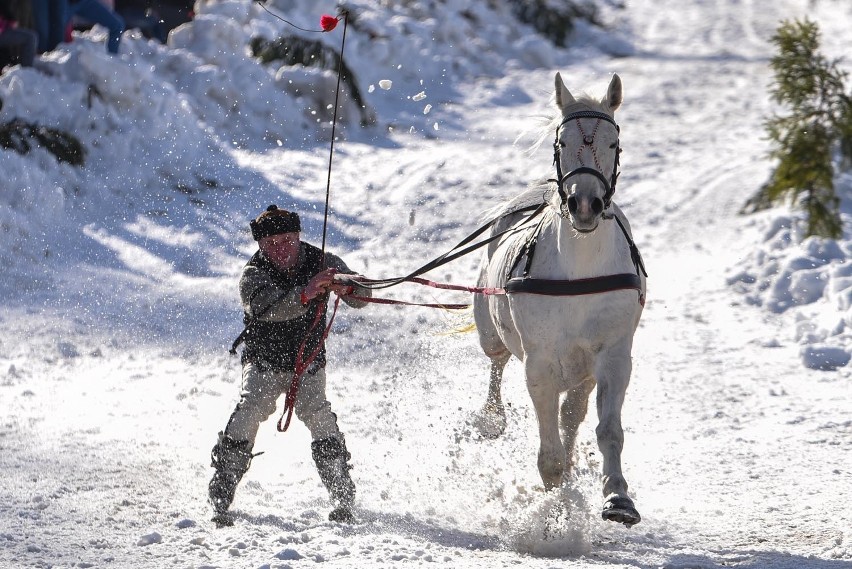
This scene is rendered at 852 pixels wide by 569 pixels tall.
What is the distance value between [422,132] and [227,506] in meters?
10.0

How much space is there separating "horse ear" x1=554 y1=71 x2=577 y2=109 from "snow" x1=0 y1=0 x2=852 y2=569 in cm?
20

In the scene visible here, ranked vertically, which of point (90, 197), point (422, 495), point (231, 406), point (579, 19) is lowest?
point (422, 495)

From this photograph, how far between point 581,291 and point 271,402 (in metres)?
1.72

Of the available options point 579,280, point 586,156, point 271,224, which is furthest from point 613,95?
point 271,224

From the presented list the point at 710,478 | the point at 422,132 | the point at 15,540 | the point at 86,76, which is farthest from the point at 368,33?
the point at 15,540

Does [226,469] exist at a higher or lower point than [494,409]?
lower

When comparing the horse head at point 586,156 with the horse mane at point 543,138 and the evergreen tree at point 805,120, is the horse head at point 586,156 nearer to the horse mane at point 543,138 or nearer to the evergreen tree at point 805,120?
the horse mane at point 543,138

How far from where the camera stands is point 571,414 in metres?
5.96

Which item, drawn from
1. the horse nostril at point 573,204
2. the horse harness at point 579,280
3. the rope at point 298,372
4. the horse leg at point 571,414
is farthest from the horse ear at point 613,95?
the rope at point 298,372

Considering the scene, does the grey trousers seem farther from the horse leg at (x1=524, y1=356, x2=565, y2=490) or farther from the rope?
the horse leg at (x1=524, y1=356, x2=565, y2=490)

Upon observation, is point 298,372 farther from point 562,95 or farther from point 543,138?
point 562,95

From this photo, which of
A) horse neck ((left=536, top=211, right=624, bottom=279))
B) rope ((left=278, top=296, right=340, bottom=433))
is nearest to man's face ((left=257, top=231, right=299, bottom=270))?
rope ((left=278, top=296, right=340, bottom=433))

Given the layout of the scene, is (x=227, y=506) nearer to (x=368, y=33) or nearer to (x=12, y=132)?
(x=12, y=132)

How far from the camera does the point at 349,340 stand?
909 cm
